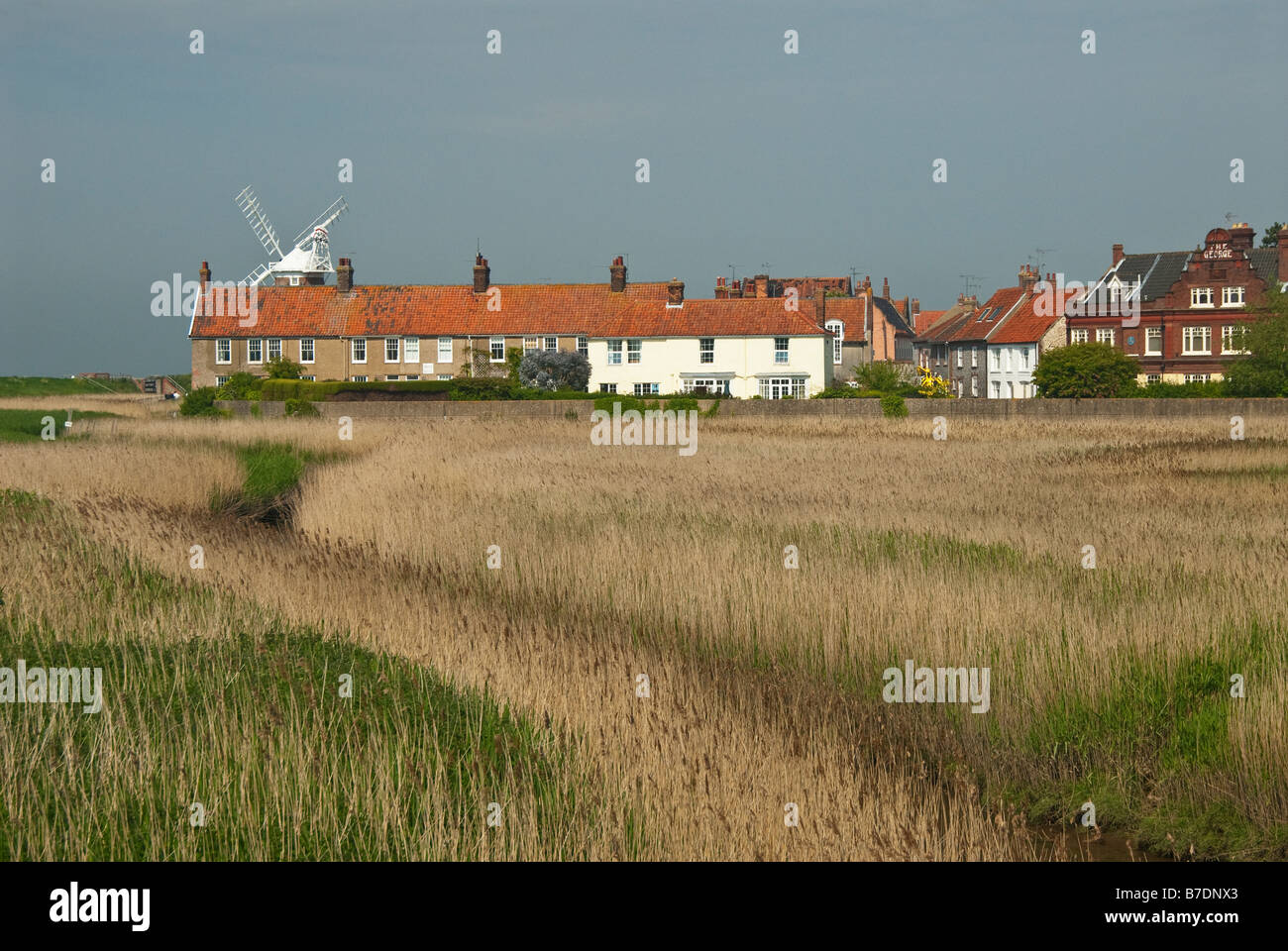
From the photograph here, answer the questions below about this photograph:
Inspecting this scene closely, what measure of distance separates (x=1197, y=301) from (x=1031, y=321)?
37.4 feet

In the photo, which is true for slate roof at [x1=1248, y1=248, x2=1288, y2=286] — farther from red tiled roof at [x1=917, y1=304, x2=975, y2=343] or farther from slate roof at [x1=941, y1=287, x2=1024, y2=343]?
red tiled roof at [x1=917, y1=304, x2=975, y2=343]

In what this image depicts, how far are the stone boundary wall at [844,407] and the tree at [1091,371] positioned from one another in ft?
26.6

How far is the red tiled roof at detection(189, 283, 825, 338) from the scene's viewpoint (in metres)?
74.4

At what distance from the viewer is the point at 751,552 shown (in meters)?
13.9

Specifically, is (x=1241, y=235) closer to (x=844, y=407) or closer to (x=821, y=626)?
(x=844, y=407)

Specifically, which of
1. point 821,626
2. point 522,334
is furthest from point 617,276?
point 821,626

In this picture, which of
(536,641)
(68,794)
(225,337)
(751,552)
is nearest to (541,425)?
(751,552)

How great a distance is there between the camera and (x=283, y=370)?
72.4 meters

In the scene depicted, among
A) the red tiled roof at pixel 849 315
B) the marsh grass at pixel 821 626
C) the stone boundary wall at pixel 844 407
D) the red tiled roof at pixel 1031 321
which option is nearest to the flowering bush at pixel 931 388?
the stone boundary wall at pixel 844 407

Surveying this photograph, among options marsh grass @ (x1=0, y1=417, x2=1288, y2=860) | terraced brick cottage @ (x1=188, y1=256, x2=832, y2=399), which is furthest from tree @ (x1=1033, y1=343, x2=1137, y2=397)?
marsh grass @ (x1=0, y1=417, x2=1288, y2=860)

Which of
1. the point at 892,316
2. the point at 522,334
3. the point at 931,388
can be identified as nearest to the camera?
the point at 931,388

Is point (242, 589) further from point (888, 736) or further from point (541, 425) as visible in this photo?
point (541, 425)
